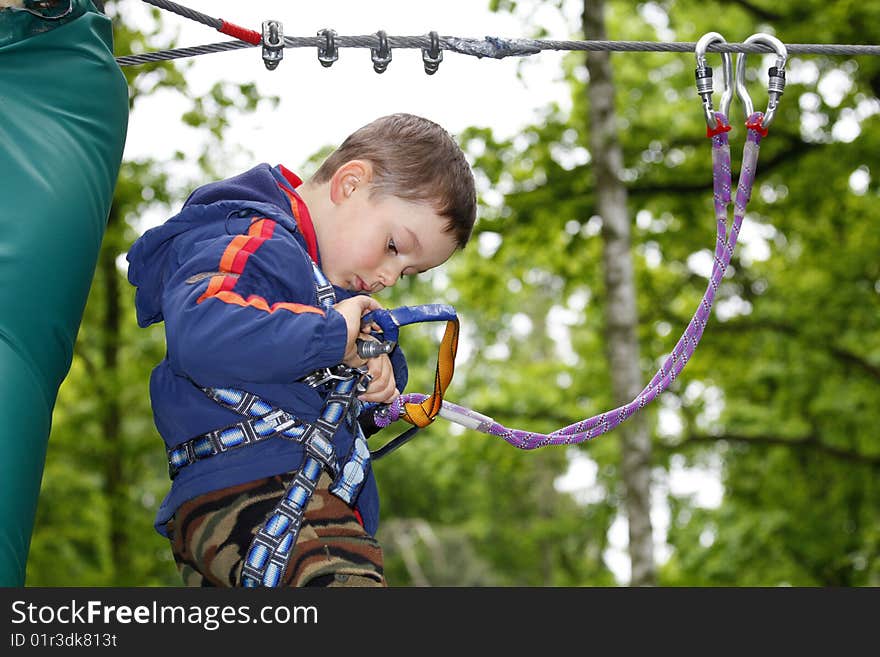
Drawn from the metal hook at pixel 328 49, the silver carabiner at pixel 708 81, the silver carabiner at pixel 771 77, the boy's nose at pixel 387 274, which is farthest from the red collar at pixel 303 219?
the silver carabiner at pixel 771 77

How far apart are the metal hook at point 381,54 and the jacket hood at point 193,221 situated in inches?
17.5

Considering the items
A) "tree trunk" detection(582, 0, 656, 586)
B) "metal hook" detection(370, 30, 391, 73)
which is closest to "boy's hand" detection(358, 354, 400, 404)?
"metal hook" detection(370, 30, 391, 73)

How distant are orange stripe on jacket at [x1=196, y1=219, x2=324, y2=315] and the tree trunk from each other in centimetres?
515

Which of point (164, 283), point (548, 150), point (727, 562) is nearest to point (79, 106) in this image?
point (164, 283)

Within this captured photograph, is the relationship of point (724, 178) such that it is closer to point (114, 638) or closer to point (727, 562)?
point (114, 638)

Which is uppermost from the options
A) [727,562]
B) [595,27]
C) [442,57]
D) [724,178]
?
[595,27]

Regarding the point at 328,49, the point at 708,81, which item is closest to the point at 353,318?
the point at 328,49

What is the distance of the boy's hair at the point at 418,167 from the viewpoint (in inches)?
85.7

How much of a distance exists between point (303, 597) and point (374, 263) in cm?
80

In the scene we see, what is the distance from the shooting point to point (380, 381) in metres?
2.16

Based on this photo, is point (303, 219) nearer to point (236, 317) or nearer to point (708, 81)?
point (236, 317)

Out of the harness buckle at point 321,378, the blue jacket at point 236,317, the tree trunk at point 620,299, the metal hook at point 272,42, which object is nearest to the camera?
the blue jacket at point 236,317

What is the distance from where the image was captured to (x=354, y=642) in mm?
1547

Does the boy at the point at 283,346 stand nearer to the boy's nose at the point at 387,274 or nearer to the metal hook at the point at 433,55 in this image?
the boy's nose at the point at 387,274
